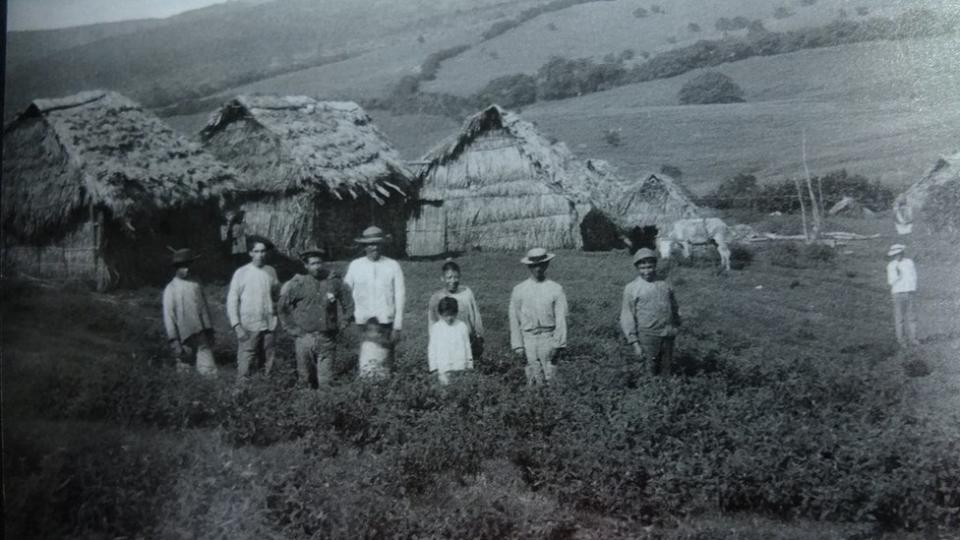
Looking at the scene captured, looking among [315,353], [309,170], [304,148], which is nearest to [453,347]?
[315,353]

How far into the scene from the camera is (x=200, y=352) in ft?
17.1

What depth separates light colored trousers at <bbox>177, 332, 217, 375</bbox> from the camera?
202 inches

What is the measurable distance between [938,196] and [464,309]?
326cm

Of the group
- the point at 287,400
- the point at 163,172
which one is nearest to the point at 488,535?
the point at 287,400

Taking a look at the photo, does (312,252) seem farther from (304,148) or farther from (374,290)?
(304,148)

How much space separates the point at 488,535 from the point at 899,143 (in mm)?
3698

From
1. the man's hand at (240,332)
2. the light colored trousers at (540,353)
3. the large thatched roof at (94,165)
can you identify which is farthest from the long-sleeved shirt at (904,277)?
the large thatched roof at (94,165)

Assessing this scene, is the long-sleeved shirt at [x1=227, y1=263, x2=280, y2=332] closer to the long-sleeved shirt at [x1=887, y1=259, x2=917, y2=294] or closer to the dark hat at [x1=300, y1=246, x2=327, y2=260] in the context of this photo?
the dark hat at [x1=300, y1=246, x2=327, y2=260]

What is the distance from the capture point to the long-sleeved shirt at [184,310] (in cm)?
504

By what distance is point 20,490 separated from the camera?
388cm

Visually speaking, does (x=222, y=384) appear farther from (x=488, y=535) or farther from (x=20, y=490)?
(x=488, y=535)

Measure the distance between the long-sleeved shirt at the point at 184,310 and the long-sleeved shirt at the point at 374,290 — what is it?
3.31ft

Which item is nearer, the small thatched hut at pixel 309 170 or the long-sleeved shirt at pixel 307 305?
the long-sleeved shirt at pixel 307 305

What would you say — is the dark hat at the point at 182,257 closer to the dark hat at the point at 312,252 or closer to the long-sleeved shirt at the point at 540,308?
the dark hat at the point at 312,252
